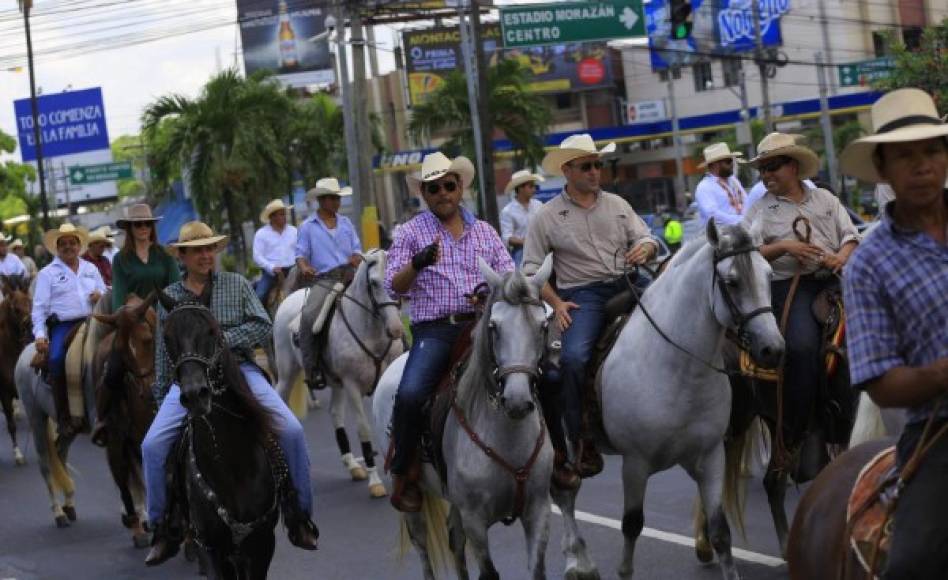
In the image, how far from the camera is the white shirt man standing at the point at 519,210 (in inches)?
766

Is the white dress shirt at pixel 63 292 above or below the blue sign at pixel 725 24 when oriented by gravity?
below

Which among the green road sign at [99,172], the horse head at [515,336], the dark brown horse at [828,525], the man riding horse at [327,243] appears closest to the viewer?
the dark brown horse at [828,525]

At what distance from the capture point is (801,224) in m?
9.16

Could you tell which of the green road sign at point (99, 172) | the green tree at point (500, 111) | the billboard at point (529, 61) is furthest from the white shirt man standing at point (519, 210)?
the green road sign at point (99, 172)

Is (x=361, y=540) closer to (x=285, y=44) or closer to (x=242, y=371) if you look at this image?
(x=242, y=371)

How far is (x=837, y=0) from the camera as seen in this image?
68.8 m

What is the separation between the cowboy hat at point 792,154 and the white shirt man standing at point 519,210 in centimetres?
996

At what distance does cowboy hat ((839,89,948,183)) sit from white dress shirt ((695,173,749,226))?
808 centimetres

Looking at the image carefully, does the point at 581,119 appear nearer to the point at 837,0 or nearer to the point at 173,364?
the point at 837,0

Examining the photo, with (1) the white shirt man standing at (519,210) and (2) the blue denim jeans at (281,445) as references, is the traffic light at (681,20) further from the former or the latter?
(2) the blue denim jeans at (281,445)

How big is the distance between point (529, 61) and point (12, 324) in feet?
217

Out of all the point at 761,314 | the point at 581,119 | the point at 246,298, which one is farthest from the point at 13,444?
the point at 581,119

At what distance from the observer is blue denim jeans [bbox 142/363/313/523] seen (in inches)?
332

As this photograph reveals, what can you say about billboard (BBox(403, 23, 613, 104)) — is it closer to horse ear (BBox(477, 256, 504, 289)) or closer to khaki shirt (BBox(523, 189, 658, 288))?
khaki shirt (BBox(523, 189, 658, 288))
